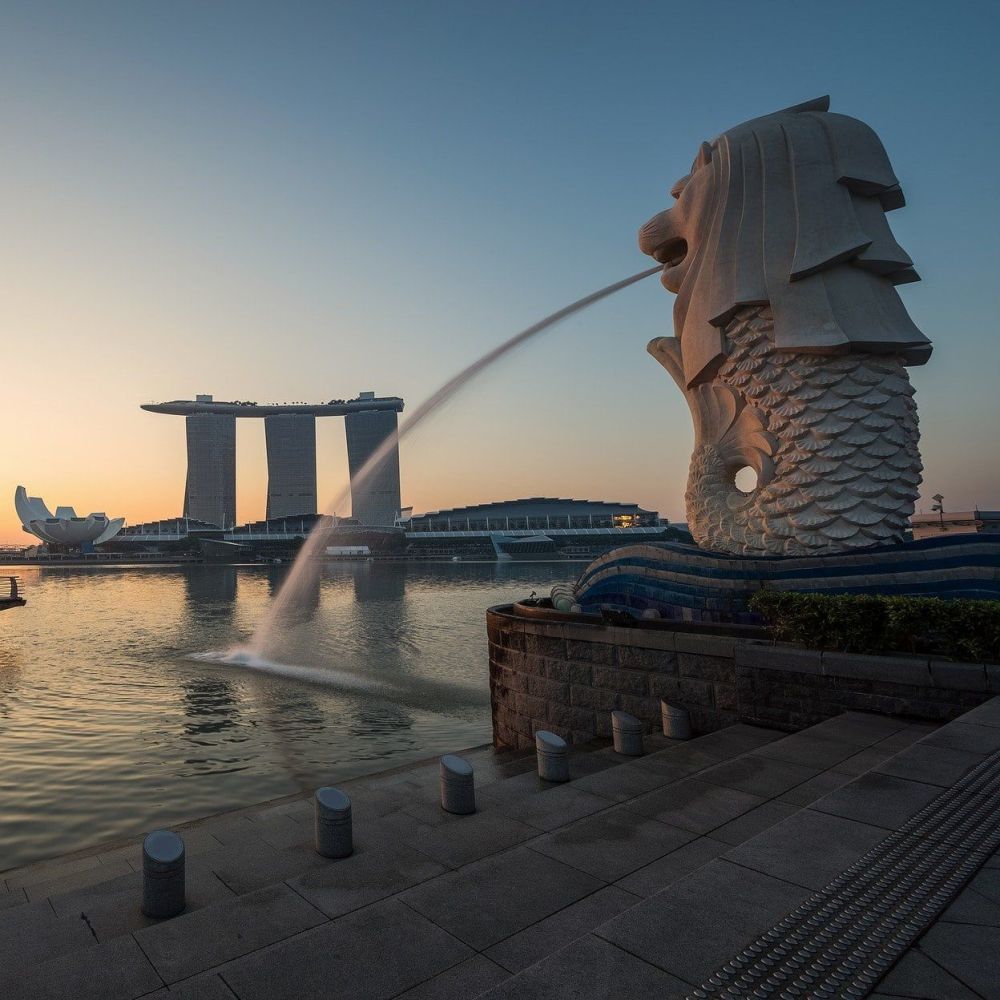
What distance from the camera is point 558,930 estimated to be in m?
4.56

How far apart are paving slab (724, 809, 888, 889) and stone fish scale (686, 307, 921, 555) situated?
11.4 m

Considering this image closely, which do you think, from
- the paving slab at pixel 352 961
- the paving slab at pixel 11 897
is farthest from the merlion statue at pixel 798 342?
the paving slab at pixel 11 897

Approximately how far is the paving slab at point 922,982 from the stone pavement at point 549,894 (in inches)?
0.5

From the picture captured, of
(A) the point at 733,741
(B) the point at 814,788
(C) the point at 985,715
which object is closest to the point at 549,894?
(B) the point at 814,788

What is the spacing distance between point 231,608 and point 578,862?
4836 cm

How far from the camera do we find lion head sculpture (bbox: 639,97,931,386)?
626 inches

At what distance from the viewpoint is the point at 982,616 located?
852 cm

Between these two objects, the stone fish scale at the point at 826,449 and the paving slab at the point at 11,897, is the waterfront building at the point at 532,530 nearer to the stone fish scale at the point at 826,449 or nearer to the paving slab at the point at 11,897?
the stone fish scale at the point at 826,449

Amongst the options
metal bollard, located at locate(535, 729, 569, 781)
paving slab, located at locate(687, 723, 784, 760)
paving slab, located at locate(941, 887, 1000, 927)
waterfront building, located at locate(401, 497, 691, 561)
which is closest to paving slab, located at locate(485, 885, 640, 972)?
paving slab, located at locate(941, 887, 1000, 927)

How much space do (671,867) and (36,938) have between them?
5271mm

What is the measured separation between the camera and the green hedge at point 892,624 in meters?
8.54

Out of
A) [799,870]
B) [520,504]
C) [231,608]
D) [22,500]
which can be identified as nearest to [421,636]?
[231,608]

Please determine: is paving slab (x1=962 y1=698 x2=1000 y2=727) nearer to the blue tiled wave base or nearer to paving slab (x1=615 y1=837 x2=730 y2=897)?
paving slab (x1=615 y1=837 x2=730 y2=897)

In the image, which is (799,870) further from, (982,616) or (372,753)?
(372,753)
